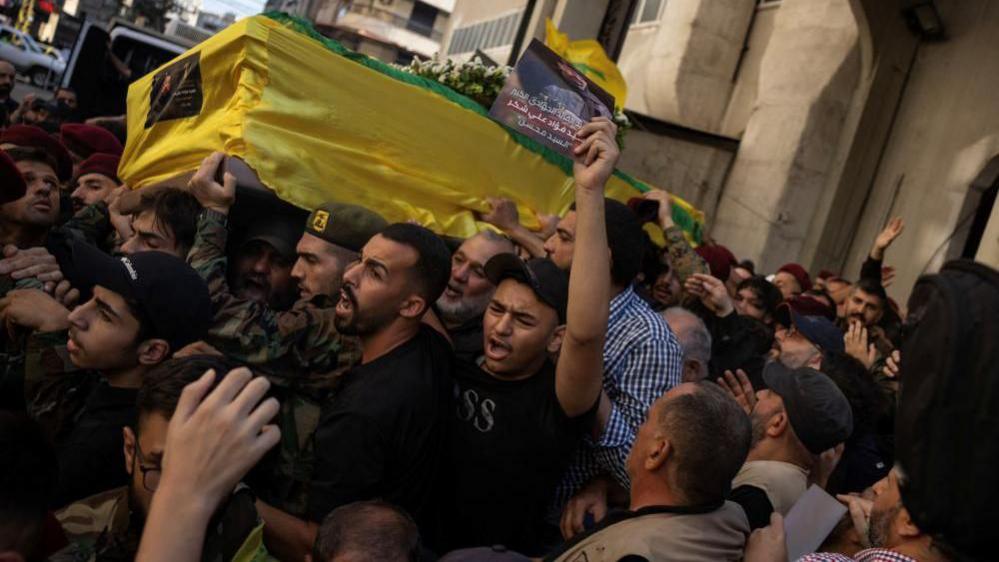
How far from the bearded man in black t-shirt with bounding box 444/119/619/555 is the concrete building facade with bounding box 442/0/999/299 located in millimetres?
7332

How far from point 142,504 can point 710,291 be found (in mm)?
3055

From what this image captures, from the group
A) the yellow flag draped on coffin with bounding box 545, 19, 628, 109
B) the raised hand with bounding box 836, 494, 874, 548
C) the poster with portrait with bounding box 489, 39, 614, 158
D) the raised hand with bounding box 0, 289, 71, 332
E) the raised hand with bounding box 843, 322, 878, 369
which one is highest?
the yellow flag draped on coffin with bounding box 545, 19, 628, 109

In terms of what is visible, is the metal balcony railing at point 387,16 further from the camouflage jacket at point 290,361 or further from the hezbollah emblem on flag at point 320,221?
the camouflage jacket at point 290,361

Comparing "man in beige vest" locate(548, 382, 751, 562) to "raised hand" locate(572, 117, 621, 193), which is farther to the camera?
"raised hand" locate(572, 117, 621, 193)

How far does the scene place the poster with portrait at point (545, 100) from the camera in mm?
3457

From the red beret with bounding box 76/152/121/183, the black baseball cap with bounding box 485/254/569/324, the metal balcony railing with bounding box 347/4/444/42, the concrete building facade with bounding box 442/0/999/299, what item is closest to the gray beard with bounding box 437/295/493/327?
the black baseball cap with bounding box 485/254/569/324

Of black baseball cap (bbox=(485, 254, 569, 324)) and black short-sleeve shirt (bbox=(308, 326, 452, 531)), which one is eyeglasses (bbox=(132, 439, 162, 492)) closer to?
black short-sleeve shirt (bbox=(308, 326, 452, 531))

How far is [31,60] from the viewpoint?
970 inches

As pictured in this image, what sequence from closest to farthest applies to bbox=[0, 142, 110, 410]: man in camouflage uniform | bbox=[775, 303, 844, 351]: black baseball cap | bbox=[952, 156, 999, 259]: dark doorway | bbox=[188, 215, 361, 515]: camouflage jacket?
1. bbox=[188, 215, 361, 515]: camouflage jacket
2. bbox=[0, 142, 110, 410]: man in camouflage uniform
3. bbox=[775, 303, 844, 351]: black baseball cap
4. bbox=[952, 156, 999, 259]: dark doorway

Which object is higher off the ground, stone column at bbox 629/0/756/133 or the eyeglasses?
stone column at bbox 629/0/756/133

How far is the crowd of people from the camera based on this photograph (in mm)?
1288

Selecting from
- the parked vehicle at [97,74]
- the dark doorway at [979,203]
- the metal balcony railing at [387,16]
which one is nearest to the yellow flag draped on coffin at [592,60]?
the dark doorway at [979,203]

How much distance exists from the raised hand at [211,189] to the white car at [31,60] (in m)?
25.0

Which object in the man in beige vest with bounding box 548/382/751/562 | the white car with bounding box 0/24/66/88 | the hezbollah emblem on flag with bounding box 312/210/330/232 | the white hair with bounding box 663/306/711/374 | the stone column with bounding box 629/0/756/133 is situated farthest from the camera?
the white car with bounding box 0/24/66/88
